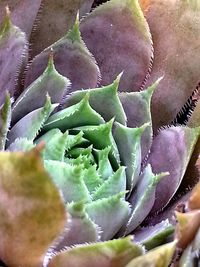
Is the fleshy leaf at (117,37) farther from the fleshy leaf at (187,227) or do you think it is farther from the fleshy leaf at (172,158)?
the fleshy leaf at (187,227)

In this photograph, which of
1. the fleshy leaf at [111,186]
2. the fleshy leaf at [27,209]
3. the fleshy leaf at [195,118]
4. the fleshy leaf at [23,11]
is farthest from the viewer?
the fleshy leaf at [195,118]

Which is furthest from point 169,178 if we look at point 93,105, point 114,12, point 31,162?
point 31,162

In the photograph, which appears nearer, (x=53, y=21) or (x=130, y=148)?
(x=130, y=148)

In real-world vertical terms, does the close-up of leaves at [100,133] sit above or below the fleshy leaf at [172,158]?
above

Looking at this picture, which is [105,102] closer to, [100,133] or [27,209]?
[100,133]

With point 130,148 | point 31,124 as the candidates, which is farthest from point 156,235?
point 31,124

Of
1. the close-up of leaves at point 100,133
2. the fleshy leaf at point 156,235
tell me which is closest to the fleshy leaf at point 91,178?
the close-up of leaves at point 100,133
